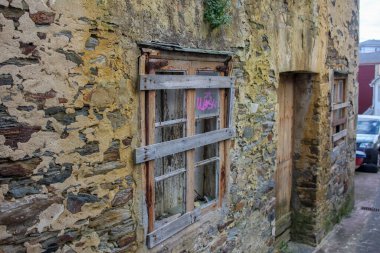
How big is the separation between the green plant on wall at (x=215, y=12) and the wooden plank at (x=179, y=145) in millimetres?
939

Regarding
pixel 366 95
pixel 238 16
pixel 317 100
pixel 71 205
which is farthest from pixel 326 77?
pixel 366 95

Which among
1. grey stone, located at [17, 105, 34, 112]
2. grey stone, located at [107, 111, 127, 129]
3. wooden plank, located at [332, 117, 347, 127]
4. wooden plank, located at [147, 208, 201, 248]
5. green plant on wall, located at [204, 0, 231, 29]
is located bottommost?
wooden plank, located at [147, 208, 201, 248]

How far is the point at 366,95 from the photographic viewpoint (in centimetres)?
2495

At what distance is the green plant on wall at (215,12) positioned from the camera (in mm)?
3396

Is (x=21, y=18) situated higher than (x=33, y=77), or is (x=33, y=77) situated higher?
(x=21, y=18)

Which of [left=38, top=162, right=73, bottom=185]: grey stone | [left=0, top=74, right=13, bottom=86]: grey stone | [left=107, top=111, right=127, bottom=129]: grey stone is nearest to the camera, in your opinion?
[left=0, top=74, right=13, bottom=86]: grey stone

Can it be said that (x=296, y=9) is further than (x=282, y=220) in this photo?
No

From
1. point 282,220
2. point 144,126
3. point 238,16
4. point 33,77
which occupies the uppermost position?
point 238,16

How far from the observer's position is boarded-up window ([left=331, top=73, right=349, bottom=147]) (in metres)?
6.70

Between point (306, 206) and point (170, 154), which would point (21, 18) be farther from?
point (306, 206)

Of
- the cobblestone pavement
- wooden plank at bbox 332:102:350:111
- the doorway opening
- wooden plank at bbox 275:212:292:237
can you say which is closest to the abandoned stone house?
the doorway opening

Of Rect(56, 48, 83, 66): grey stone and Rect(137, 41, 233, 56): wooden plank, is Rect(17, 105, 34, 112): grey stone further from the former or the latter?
Rect(137, 41, 233, 56): wooden plank

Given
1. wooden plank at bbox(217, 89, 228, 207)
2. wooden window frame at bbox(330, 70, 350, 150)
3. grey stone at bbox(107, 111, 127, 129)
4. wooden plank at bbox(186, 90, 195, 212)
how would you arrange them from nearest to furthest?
1. grey stone at bbox(107, 111, 127, 129)
2. wooden plank at bbox(186, 90, 195, 212)
3. wooden plank at bbox(217, 89, 228, 207)
4. wooden window frame at bbox(330, 70, 350, 150)

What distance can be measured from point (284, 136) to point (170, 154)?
3231 millimetres
